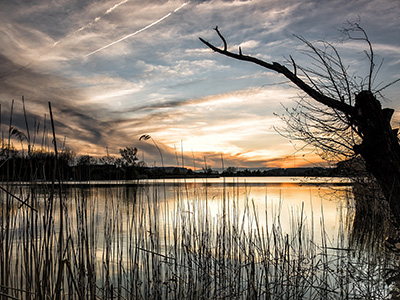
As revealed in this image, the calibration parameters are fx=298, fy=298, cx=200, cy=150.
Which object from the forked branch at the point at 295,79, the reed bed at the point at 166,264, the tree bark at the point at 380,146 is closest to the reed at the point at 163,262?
the reed bed at the point at 166,264

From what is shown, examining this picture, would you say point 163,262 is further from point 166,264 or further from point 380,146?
point 380,146

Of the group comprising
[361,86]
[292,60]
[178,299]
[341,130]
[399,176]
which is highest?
[292,60]

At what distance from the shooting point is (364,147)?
8.06 feet

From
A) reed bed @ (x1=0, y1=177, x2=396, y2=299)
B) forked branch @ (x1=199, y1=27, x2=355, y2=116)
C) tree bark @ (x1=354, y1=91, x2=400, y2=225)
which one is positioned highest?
forked branch @ (x1=199, y1=27, x2=355, y2=116)

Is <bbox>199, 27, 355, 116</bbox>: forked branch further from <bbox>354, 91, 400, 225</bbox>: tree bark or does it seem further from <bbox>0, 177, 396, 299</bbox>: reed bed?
<bbox>0, 177, 396, 299</bbox>: reed bed

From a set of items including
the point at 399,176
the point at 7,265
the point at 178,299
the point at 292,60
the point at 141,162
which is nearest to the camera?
the point at 399,176

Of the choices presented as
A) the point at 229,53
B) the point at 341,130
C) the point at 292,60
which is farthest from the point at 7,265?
the point at 341,130

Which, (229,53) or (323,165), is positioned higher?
(229,53)

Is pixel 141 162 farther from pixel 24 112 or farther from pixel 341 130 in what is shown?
pixel 341 130

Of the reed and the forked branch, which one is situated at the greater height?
the forked branch

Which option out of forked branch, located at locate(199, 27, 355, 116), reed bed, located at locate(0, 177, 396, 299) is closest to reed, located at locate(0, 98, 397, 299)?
reed bed, located at locate(0, 177, 396, 299)

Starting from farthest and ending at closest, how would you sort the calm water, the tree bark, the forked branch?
1. the calm water
2. the forked branch
3. the tree bark

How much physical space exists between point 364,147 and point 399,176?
331 mm

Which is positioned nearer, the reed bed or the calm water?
the reed bed
